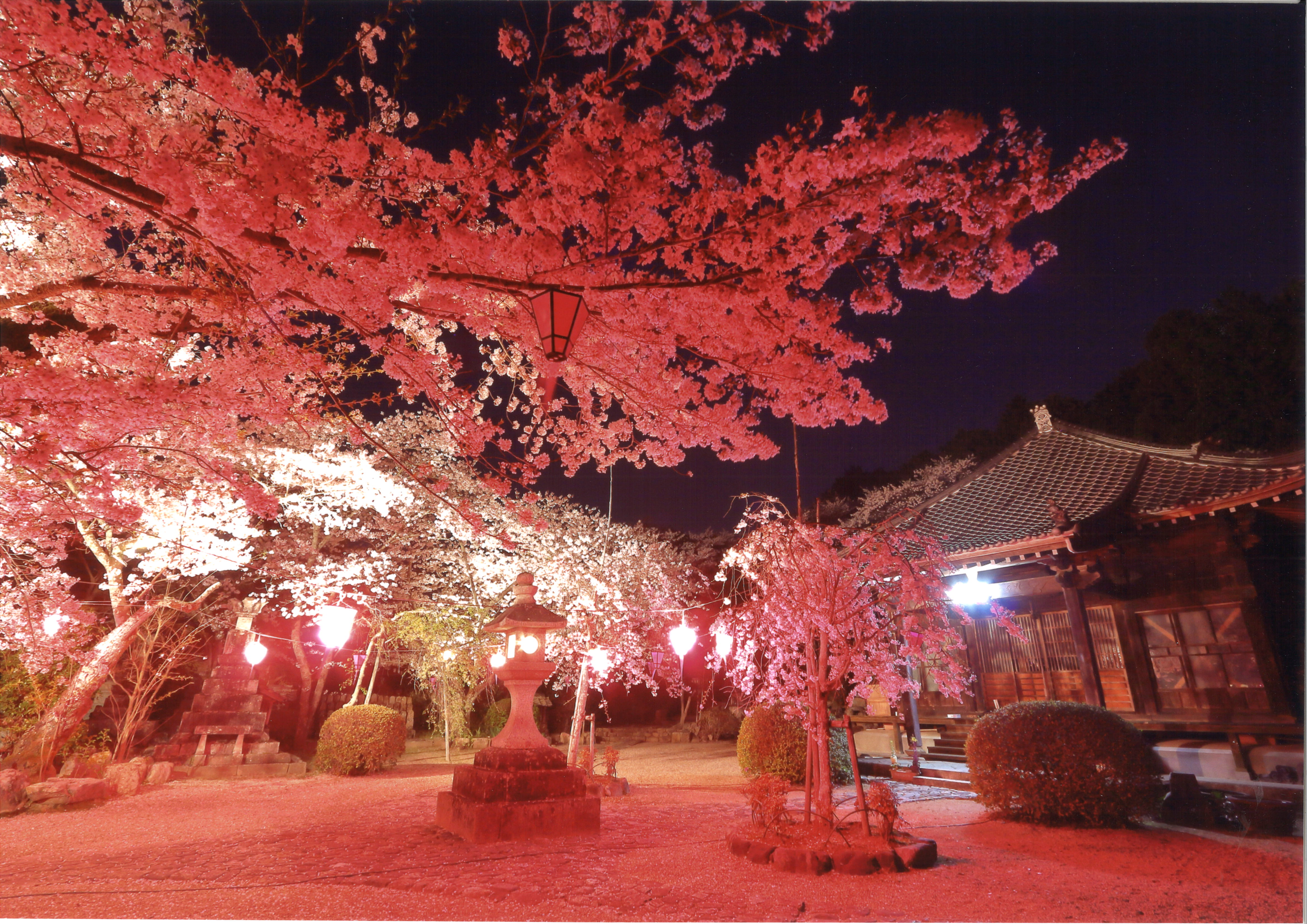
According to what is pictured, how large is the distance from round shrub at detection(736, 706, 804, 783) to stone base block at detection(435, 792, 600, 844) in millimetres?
3959

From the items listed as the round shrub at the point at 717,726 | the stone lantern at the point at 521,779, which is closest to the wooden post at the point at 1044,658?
the stone lantern at the point at 521,779

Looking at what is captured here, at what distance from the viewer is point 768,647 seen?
8086 millimetres

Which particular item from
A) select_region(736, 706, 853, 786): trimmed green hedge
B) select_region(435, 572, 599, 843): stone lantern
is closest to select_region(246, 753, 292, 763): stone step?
select_region(435, 572, 599, 843): stone lantern

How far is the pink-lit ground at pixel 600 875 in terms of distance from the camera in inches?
188

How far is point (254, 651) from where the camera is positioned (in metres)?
14.3

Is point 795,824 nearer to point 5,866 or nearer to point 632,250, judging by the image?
point 632,250

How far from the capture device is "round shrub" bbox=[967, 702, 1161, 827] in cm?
711

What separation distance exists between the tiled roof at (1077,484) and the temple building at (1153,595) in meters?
0.04

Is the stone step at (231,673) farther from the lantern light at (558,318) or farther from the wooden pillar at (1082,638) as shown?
the wooden pillar at (1082,638)

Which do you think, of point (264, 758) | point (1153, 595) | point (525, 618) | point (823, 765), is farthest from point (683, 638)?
point (264, 758)

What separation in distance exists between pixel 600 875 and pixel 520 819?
1957 millimetres

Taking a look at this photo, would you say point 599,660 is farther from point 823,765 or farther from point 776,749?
point 823,765

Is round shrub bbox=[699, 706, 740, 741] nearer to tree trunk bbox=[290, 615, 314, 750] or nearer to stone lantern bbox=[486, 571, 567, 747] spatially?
tree trunk bbox=[290, 615, 314, 750]

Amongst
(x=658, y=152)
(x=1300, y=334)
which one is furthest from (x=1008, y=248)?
(x=1300, y=334)
